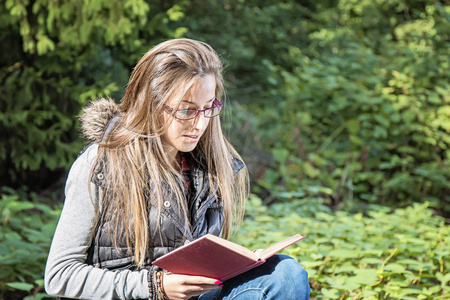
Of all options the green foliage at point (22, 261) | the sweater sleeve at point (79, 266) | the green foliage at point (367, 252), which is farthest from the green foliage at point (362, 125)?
the sweater sleeve at point (79, 266)

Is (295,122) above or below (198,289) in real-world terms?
below

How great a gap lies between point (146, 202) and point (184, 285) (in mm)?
338

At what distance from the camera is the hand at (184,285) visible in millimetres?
1729

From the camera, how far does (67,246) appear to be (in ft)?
5.73

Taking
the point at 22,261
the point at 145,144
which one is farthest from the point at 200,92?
the point at 22,261

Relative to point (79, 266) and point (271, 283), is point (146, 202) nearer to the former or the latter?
point (79, 266)

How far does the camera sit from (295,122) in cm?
611

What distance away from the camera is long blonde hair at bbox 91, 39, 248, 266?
183 cm

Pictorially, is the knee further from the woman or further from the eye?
the eye

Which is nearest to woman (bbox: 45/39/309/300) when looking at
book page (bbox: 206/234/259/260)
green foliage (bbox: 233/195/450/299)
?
book page (bbox: 206/234/259/260)

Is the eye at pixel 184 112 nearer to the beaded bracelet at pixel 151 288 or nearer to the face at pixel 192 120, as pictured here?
the face at pixel 192 120

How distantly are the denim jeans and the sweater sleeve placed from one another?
32 cm

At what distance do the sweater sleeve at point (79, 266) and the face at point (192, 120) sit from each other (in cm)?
35

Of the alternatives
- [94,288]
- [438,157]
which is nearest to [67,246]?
[94,288]
